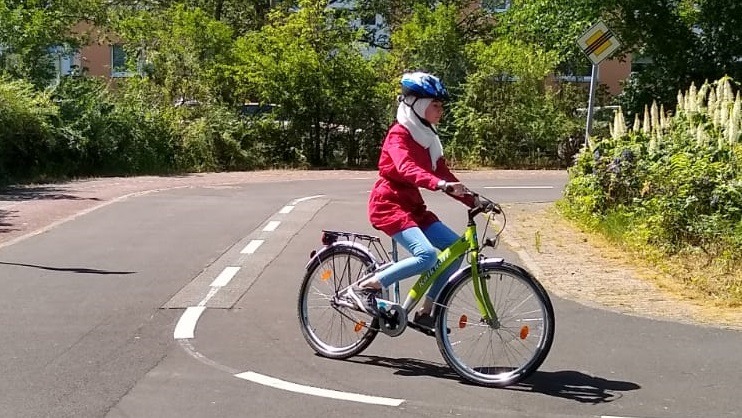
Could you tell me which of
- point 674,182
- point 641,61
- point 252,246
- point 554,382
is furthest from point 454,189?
point 641,61

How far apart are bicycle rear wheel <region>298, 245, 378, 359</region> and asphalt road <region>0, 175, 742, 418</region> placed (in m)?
0.12

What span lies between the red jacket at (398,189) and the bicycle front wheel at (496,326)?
0.52 meters

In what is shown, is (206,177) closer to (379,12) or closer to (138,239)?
(138,239)

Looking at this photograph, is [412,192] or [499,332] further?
[412,192]

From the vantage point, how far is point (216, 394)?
558 centimetres

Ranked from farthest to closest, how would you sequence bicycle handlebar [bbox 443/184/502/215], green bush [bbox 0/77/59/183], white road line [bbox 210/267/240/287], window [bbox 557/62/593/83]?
1. window [bbox 557/62/593/83]
2. green bush [bbox 0/77/59/183]
3. white road line [bbox 210/267/240/287]
4. bicycle handlebar [bbox 443/184/502/215]

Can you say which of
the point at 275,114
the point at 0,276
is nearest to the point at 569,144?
the point at 275,114

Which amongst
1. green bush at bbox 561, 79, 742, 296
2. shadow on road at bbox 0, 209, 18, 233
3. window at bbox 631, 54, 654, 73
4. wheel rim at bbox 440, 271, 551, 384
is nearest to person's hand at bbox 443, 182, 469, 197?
wheel rim at bbox 440, 271, 551, 384

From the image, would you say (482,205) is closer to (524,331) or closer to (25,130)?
(524,331)

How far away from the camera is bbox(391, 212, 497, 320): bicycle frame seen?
233 inches

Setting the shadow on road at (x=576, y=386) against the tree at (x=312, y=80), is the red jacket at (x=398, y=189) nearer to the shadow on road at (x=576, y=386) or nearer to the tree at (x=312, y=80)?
the shadow on road at (x=576, y=386)

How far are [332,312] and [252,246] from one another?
15.7ft

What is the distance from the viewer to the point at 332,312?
6.70 meters

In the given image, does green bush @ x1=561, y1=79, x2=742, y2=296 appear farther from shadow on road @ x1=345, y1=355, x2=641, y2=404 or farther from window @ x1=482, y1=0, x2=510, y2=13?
window @ x1=482, y1=0, x2=510, y2=13
